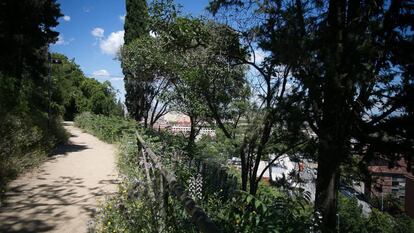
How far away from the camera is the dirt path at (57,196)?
484 centimetres

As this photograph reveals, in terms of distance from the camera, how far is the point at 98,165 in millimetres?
10062

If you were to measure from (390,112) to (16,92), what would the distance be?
1196cm

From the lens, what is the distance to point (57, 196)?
6328 mm

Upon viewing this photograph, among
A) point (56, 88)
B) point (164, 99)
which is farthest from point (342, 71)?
point (56, 88)

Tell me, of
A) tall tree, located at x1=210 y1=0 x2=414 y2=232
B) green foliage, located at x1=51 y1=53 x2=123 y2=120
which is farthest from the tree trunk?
green foliage, located at x1=51 y1=53 x2=123 y2=120

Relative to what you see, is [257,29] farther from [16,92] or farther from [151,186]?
[16,92]

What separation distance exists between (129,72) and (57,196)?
17.6 metres

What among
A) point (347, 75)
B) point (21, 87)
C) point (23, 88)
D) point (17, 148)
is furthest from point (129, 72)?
point (347, 75)

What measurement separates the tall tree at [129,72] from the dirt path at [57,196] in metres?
13.2

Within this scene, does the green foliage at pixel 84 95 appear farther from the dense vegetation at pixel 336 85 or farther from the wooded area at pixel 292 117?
the dense vegetation at pixel 336 85

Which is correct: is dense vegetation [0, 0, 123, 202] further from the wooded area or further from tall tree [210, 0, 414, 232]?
tall tree [210, 0, 414, 232]

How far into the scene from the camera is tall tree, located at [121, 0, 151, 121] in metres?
22.9

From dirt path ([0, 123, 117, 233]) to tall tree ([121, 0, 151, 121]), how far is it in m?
13.2

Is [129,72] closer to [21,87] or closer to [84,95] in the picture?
[21,87]
